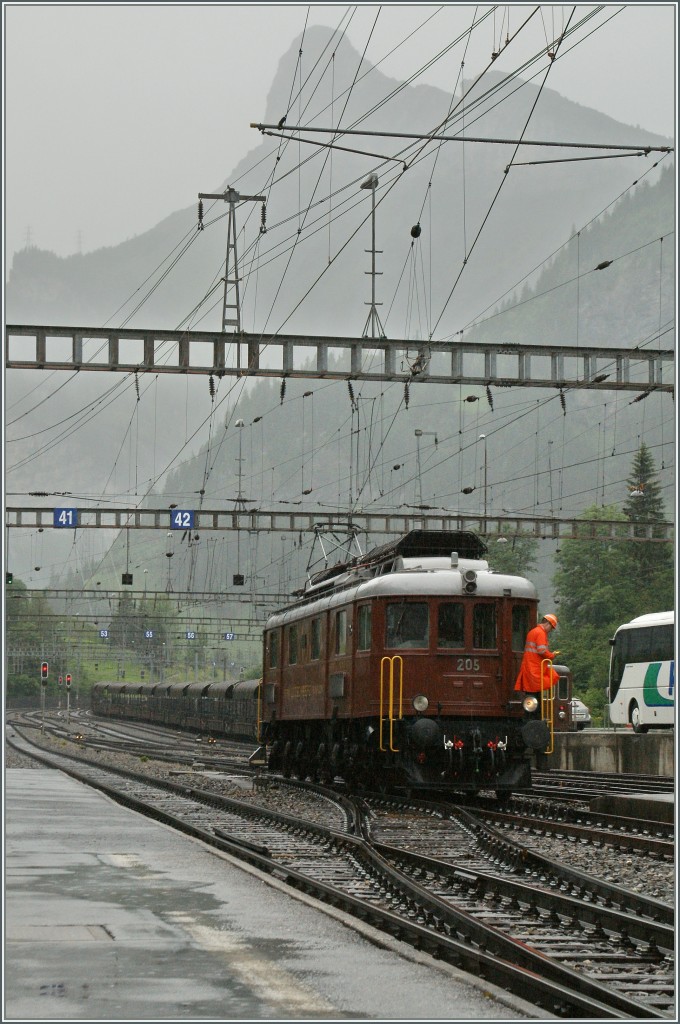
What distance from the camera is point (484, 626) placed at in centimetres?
2050

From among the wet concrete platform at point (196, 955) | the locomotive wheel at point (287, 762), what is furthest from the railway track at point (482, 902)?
the locomotive wheel at point (287, 762)

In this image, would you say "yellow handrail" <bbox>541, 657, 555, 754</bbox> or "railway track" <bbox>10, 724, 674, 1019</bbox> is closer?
"railway track" <bbox>10, 724, 674, 1019</bbox>

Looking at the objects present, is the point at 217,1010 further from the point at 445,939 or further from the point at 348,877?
the point at 348,877

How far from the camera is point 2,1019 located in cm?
659

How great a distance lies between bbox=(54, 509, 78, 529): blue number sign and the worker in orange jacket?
84.0 ft

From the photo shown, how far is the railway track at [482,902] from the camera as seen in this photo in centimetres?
764

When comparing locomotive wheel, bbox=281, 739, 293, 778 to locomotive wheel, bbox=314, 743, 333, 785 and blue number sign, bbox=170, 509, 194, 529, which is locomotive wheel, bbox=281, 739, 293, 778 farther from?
blue number sign, bbox=170, 509, 194, 529

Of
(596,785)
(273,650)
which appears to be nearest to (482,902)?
(596,785)

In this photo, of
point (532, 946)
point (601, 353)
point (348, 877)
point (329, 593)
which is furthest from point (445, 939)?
point (601, 353)

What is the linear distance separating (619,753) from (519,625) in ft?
39.3

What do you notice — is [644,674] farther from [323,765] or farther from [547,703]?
[547,703]

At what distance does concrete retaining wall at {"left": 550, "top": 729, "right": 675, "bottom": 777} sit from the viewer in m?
29.0

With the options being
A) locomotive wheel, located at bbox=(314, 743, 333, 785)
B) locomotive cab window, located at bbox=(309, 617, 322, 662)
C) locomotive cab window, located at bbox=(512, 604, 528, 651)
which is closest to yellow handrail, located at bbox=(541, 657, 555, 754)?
locomotive cab window, located at bbox=(512, 604, 528, 651)

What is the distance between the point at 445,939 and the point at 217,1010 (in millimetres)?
2162
